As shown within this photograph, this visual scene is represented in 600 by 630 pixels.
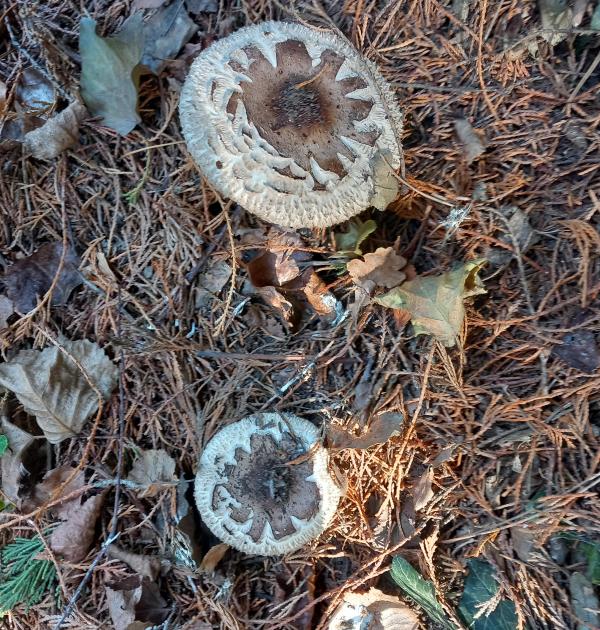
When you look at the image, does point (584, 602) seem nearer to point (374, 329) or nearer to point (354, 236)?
point (374, 329)

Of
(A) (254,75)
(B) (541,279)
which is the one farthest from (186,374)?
(B) (541,279)

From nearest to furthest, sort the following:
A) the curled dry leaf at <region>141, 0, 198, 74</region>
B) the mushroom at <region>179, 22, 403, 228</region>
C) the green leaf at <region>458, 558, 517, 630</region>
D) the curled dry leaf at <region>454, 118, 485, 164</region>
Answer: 1. the mushroom at <region>179, 22, 403, 228</region>
2. the green leaf at <region>458, 558, 517, 630</region>
3. the curled dry leaf at <region>454, 118, 485, 164</region>
4. the curled dry leaf at <region>141, 0, 198, 74</region>

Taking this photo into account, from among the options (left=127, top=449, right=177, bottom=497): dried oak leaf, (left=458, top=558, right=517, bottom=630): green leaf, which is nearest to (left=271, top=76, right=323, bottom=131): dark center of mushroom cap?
(left=127, top=449, right=177, bottom=497): dried oak leaf

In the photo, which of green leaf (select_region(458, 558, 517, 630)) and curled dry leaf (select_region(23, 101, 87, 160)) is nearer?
green leaf (select_region(458, 558, 517, 630))

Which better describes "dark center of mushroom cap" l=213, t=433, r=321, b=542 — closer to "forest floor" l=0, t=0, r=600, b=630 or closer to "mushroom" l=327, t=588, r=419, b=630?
"forest floor" l=0, t=0, r=600, b=630

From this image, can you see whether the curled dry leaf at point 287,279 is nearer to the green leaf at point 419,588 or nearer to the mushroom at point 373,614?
the green leaf at point 419,588
